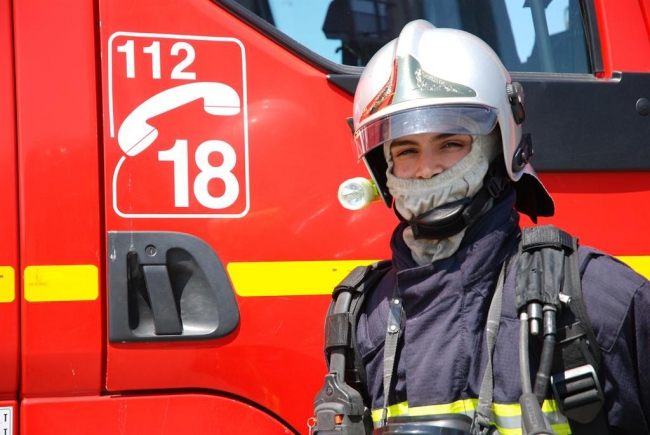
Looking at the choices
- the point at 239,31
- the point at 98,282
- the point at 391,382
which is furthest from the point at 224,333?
the point at 239,31

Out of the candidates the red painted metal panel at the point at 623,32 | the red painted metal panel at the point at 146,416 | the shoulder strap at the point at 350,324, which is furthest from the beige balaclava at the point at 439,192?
the red painted metal panel at the point at 623,32

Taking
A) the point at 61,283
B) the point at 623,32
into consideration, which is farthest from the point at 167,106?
the point at 623,32

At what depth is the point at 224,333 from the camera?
6.75 feet

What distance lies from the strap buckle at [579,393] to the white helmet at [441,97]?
468mm

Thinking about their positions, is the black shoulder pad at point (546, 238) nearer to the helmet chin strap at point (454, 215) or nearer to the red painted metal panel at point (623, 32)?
the helmet chin strap at point (454, 215)

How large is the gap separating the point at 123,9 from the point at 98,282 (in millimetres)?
659

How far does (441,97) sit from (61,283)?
951 millimetres

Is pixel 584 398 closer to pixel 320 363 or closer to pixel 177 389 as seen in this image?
pixel 320 363

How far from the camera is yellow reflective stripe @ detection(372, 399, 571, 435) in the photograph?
154cm

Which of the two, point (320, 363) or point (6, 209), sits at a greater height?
point (6, 209)

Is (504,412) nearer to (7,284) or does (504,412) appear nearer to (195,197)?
(195,197)

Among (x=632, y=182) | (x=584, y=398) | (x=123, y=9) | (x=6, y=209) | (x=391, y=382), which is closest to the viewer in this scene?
(x=584, y=398)

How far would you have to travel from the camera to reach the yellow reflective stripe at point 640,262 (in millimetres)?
2256

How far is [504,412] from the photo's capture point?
5.16 feet
